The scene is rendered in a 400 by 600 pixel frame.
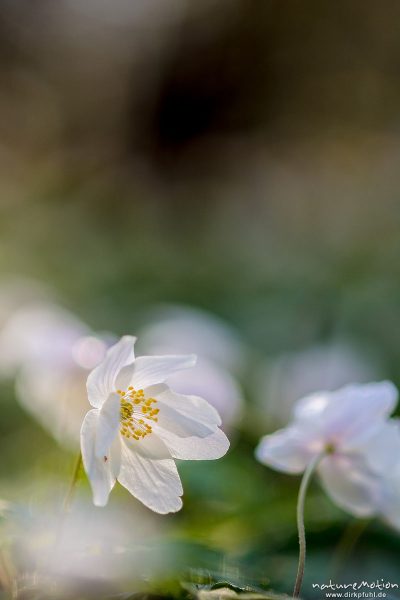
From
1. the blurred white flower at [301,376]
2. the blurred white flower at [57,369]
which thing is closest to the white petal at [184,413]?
the blurred white flower at [57,369]

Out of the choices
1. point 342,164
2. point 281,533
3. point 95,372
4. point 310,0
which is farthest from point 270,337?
point 310,0

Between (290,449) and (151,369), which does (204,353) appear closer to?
(290,449)

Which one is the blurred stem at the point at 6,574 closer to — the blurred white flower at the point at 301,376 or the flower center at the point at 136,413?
the flower center at the point at 136,413

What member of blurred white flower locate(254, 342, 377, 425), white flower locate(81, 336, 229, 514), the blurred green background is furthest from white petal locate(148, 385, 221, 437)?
blurred white flower locate(254, 342, 377, 425)

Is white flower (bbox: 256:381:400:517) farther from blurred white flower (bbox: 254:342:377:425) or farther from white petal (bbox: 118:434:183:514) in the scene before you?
blurred white flower (bbox: 254:342:377:425)

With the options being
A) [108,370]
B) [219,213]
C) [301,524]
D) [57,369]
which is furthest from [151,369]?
[219,213]
